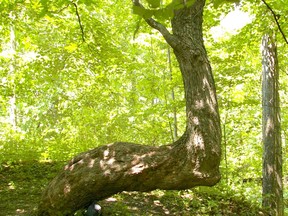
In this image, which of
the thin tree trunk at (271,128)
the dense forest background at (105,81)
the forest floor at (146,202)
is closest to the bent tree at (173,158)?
the forest floor at (146,202)

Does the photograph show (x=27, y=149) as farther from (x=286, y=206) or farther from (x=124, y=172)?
(x=286, y=206)

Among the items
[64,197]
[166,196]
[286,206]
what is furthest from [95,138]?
[286,206]

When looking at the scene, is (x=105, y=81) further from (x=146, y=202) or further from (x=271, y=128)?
(x=271, y=128)

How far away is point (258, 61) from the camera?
33.8 ft

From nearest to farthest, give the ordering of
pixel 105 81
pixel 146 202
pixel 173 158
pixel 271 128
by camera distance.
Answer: pixel 173 158
pixel 146 202
pixel 271 128
pixel 105 81

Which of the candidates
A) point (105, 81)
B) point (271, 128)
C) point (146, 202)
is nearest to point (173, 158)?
point (146, 202)

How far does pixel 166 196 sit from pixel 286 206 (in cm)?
700

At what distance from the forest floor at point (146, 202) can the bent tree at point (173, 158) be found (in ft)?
1.62

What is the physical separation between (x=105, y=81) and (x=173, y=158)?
16.7 ft

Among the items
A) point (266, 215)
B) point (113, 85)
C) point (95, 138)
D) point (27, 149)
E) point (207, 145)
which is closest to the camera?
point (207, 145)

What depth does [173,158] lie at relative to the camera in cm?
400

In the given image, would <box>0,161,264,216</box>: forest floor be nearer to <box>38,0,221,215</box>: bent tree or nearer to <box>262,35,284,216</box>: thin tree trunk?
<box>38,0,221,215</box>: bent tree

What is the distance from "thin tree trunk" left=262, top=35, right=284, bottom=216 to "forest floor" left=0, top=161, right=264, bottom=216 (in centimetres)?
135

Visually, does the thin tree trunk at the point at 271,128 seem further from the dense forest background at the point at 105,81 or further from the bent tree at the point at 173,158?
the bent tree at the point at 173,158
